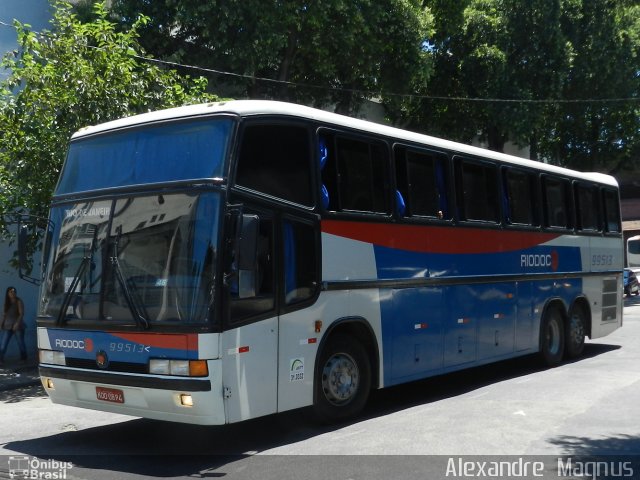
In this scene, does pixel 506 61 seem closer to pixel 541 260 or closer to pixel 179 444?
pixel 541 260

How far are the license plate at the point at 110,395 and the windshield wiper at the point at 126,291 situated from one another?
791mm

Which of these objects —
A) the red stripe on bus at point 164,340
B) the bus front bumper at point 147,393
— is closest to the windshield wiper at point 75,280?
the bus front bumper at point 147,393

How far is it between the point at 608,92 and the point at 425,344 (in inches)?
838

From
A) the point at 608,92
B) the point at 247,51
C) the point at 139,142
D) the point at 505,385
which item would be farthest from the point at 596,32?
the point at 139,142

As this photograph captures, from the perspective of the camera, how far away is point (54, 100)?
44.3 feet

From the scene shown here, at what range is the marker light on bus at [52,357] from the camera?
27.0 feet

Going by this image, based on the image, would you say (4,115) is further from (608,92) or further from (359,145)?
(608,92)

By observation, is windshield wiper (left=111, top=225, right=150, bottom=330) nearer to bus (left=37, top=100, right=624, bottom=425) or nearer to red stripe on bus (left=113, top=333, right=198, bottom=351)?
bus (left=37, top=100, right=624, bottom=425)

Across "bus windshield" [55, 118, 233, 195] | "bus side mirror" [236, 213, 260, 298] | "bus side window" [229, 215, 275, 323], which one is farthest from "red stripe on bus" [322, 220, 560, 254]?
"bus windshield" [55, 118, 233, 195]

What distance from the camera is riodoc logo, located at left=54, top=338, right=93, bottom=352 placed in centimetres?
793

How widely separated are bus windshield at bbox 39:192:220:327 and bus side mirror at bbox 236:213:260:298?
0.88ft

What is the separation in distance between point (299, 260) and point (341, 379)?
1665mm

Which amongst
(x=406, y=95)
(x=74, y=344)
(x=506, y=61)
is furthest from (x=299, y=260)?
(x=506, y=61)

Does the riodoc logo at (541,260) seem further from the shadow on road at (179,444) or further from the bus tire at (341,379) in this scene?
the bus tire at (341,379)
